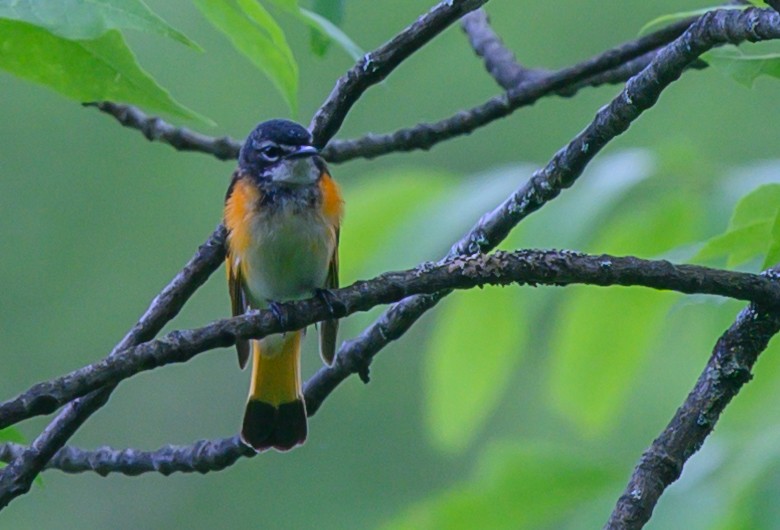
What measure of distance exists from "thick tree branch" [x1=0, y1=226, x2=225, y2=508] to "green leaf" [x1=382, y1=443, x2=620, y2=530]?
950 mm

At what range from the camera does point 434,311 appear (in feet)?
26.2

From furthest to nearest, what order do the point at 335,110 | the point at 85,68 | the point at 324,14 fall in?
the point at 335,110, the point at 324,14, the point at 85,68

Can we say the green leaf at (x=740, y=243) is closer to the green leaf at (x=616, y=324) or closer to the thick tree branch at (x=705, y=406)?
the thick tree branch at (x=705, y=406)

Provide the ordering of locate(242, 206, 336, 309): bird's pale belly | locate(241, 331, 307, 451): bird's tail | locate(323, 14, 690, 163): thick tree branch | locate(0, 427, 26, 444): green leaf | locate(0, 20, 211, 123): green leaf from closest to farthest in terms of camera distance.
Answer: locate(0, 20, 211, 123): green leaf
locate(0, 427, 26, 444): green leaf
locate(323, 14, 690, 163): thick tree branch
locate(242, 206, 336, 309): bird's pale belly
locate(241, 331, 307, 451): bird's tail

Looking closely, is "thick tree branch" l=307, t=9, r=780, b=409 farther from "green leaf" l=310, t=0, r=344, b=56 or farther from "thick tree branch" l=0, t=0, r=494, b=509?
"green leaf" l=310, t=0, r=344, b=56

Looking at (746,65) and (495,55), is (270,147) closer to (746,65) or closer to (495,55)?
(495,55)

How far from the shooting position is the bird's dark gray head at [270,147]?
394 centimetres

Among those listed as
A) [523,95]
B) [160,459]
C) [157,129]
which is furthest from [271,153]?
[160,459]

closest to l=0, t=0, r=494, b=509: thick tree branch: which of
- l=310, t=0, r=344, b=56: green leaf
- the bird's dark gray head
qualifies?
l=310, t=0, r=344, b=56: green leaf

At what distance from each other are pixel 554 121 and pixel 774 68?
5637 mm

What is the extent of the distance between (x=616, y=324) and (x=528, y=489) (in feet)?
1.69

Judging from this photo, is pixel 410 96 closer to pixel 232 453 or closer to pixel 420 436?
pixel 420 436

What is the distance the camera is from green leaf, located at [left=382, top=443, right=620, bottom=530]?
309cm

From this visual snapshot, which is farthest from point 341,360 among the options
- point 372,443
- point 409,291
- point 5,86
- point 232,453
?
point 372,443
